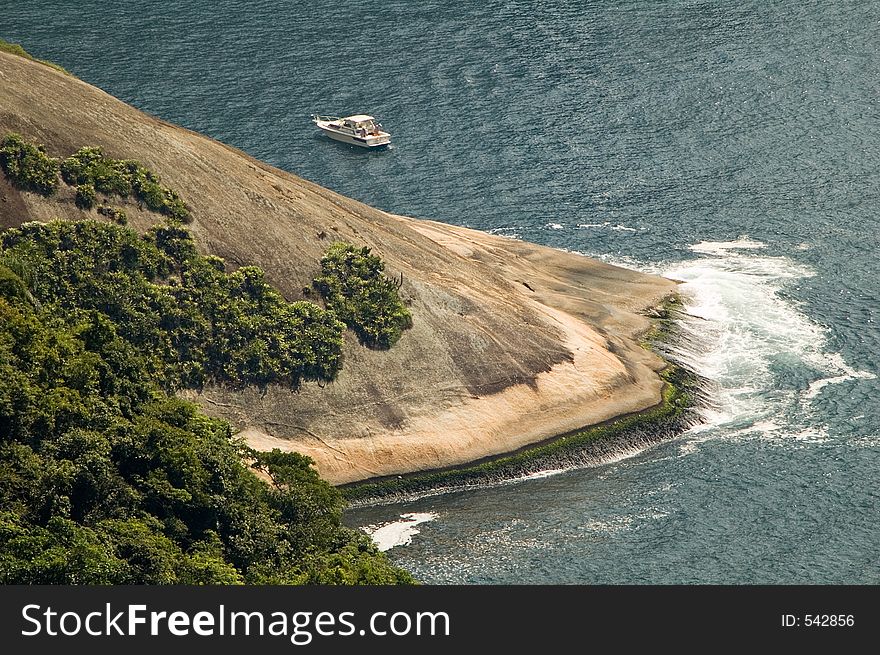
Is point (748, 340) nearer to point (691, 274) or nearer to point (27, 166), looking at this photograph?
point (691, 274)

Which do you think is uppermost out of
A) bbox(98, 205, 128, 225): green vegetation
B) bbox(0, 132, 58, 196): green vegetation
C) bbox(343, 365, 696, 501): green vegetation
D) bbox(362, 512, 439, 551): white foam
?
bbox(0, 132, 58, 196): green vegetation

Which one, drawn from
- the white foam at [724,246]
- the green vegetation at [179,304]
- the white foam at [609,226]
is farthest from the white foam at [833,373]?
the green vegetation at [179,304]

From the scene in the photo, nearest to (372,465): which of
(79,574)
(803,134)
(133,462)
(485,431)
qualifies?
(485,431)

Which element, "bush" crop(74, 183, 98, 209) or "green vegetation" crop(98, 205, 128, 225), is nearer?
"bush" crop(74, 183, 98, 209)

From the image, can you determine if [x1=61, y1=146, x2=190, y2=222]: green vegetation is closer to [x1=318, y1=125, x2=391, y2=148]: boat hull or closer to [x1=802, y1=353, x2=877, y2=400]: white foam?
[x1=802, y1=353, x2=877, y2=400]: white foam

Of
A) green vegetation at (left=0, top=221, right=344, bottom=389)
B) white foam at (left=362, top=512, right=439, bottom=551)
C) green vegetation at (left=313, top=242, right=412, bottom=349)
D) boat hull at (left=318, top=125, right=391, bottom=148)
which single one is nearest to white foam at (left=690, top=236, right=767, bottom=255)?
boat hull at (left=318, top=125, right=391, bottom=148)

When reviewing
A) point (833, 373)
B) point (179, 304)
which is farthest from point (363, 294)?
point (833, 373)

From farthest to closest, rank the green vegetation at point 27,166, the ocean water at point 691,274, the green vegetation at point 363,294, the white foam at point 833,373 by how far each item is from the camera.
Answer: the white foam at point 833,373
the green vegetation at point 363,294
the green vegetation at point 27,166
the ocean water at point 691,274

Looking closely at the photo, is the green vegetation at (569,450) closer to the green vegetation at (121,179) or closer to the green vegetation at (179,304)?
the green vegetation at (179,304)
